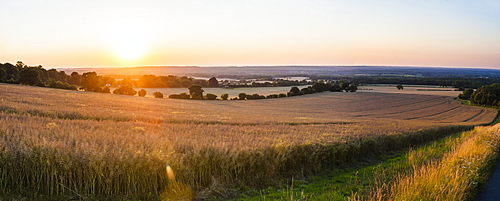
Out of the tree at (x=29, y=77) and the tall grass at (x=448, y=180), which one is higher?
the tree at (x=29, y=77)

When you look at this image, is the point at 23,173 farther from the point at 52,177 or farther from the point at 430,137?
the point at 430,137

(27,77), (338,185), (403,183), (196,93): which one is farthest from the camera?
(196,93)

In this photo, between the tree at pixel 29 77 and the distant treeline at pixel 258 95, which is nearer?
the tree at pixel 29 77

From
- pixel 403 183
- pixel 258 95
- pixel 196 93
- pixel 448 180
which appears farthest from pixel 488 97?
pixel 403 183

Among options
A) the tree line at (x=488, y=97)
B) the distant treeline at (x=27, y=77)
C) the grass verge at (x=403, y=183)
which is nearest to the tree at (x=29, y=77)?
the distant treeline at (x=27, y=77)

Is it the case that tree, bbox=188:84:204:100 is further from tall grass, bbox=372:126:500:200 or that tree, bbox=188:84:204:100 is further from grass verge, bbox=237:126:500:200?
tall grass, bbox=372:126:500:200

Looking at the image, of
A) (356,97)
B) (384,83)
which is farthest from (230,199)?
(384,83)

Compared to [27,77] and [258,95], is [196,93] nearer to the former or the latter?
[258,95]

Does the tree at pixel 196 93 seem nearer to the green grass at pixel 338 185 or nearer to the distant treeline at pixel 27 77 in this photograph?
the distant treeline at pixel 27 77

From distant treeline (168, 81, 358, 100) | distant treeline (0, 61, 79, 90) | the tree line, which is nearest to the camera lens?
distant treeline (0, 61, 79, 90)

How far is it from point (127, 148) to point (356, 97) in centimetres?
8254

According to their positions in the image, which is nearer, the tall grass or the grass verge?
the tall grass

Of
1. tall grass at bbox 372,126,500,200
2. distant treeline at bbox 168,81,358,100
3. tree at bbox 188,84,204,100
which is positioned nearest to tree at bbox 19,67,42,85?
distant treeline at bbox 168,81,358,100

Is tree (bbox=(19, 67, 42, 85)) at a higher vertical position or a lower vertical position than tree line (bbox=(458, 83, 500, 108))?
higher
